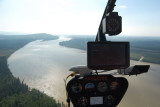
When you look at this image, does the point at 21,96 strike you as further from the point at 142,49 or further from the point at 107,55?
the point at 142,49

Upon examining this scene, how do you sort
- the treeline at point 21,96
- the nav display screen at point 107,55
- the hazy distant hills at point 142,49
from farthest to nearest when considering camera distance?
the hazy distant hills at point 142,49
the treeline at point 21,96
the nav display screen at point 107,55

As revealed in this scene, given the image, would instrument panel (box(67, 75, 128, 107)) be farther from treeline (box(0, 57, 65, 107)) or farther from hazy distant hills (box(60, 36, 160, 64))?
hazy distant hills (box(60, 36, 160, 64))

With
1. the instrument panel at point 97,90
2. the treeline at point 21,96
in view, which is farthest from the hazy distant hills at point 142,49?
→ the instrument panel at point 97,90

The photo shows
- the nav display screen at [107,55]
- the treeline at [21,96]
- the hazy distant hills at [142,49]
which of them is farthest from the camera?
the hazy distant hills at [142,49]

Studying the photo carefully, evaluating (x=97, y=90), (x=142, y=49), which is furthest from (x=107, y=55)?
(x=142, y=49)

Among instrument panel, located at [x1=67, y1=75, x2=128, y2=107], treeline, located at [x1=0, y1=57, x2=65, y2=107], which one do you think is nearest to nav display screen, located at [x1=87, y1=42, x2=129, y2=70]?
instrument panel, located at [x1=67, y1=75, x2=128, y2=107]

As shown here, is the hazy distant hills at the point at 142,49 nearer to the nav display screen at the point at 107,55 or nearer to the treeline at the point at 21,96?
the treeline at the point at 21,96
